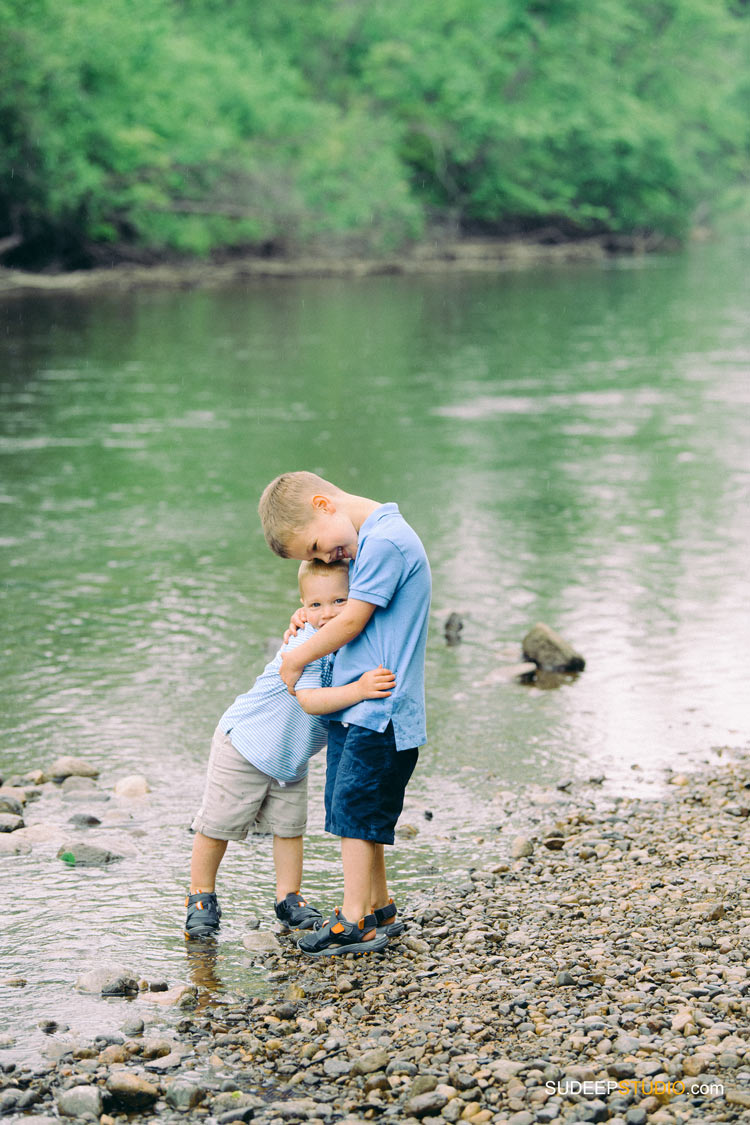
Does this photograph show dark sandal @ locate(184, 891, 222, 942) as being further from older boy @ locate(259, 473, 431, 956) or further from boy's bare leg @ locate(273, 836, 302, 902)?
older boy @ locate(259, 473, 431, 956)

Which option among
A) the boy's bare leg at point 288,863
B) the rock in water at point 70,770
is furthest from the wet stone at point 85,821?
the boy's bare leg at point 288,863

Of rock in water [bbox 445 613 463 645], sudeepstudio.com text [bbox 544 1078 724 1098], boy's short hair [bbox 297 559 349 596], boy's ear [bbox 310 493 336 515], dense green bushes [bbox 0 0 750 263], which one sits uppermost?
dense green bushes [bbox 0 0 750 263]

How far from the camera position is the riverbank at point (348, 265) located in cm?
3509

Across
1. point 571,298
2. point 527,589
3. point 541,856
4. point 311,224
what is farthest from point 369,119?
point 541,856

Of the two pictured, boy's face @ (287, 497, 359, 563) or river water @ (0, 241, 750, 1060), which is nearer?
boy's face @ (287, 497, 359, 563)

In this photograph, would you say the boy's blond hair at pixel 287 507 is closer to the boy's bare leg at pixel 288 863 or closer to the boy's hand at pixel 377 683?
the boy's hand at pixel 377 683

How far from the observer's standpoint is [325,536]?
4426 millimetres

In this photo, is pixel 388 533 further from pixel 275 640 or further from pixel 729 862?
pixel 275 640

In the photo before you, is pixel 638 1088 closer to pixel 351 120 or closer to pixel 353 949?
pixel 353 949

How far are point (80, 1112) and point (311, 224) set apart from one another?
4081cm

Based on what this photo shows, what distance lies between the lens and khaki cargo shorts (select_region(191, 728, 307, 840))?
480 centimetres

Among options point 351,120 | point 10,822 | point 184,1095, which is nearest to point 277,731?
point 184,1095

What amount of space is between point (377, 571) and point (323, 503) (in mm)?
273

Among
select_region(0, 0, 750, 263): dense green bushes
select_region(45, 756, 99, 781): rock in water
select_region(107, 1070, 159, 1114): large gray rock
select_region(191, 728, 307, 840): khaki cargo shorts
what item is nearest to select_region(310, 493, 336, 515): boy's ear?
select_region(191, 728, 307, 840): khaki cargo shorts
